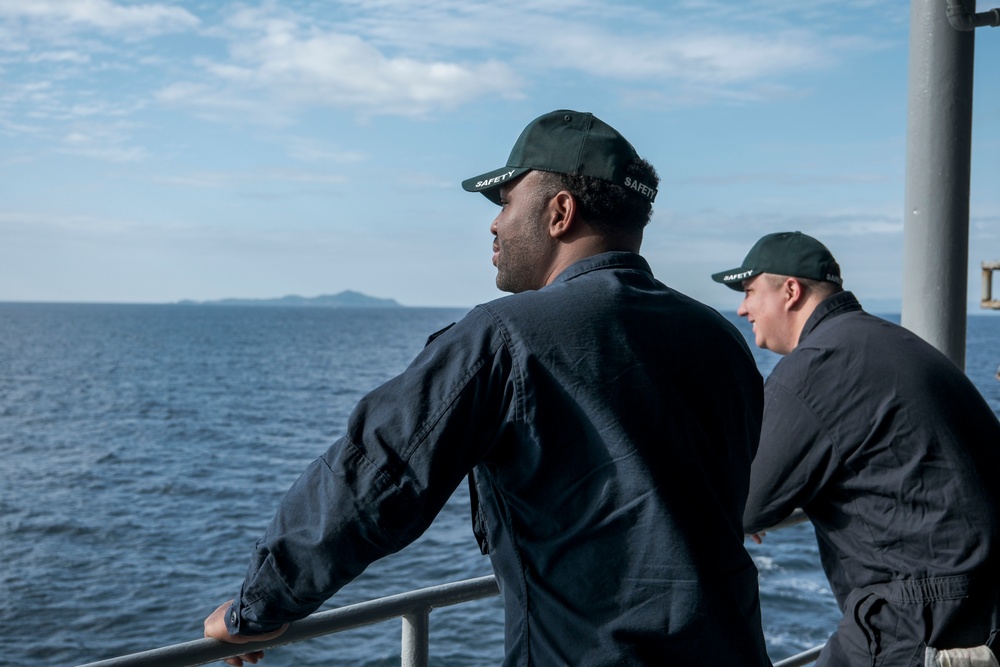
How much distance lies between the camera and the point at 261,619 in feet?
5.90

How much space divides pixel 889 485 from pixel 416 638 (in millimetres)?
1252

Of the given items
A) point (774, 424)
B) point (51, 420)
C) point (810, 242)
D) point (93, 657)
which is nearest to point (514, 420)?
point (774, 424)

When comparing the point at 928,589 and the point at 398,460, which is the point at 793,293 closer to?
the point at 928,589

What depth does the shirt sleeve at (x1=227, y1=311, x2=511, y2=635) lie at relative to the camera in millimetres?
1633

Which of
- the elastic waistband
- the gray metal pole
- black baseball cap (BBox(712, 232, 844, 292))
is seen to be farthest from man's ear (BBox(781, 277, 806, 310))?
the elastic waistband

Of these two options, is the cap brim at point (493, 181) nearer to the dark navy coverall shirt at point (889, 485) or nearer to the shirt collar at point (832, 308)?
the dark navy coverall shirt at point (889, 485)

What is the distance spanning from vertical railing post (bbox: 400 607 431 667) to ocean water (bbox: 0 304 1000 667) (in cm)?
1220

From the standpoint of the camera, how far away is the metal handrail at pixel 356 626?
6.01 ft

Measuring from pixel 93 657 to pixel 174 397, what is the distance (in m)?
38.9

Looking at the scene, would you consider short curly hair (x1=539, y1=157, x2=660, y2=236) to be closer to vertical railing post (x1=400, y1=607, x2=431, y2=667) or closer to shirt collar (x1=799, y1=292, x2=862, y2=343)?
vertical railing post (x1=400, y1=607, x2=431, y2=667)

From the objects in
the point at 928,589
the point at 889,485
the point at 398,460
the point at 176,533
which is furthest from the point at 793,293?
the point at 176,533

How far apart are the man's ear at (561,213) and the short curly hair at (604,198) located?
12mm

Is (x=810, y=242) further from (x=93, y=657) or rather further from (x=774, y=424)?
(x=93, y=657)

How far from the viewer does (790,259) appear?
128 inches
